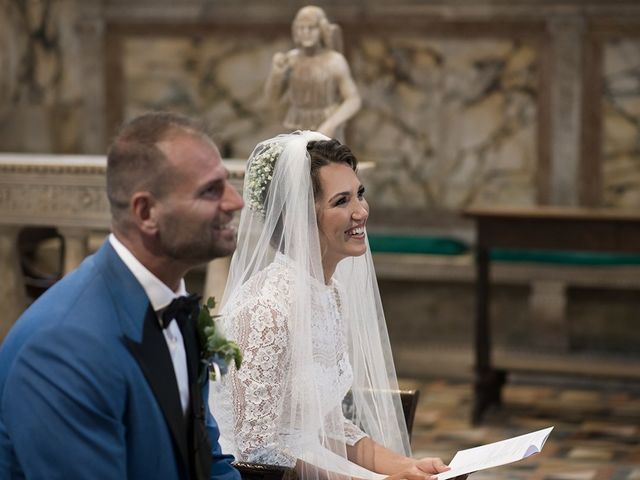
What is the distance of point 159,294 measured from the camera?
2531 millimetres

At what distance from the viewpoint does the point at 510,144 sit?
31.5ft

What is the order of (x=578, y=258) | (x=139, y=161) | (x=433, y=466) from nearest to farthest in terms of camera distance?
1. (x=139, y=161)
2. (x=433, y=466)
3. (x=578, y=258)

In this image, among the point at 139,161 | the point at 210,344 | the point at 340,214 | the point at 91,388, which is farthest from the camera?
the point at 340,214

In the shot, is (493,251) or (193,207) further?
(493,251)

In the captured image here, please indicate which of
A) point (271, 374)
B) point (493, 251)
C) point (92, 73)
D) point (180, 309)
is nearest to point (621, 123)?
point (493, 251)

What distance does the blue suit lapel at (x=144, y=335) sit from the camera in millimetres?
2467

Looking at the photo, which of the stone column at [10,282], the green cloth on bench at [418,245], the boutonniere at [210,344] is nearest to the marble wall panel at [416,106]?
the green cloth on bench at [418,245]

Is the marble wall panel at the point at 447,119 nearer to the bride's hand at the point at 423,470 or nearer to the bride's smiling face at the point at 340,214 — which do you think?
the bride's smiling face at the point at 340,214

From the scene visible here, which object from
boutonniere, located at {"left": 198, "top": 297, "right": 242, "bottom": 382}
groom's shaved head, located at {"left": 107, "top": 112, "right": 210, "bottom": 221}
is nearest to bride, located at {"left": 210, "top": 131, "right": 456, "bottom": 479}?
boutonniere, located at {"left": 198, "top": 297, "right": 242, "bottom": 382}

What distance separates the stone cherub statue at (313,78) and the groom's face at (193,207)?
478 cm

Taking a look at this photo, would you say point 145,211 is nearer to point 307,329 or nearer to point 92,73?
point 307,329

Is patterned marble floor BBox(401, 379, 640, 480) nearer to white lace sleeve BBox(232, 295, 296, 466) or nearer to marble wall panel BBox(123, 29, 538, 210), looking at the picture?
marble wall panel BBox(123, 29, 538, 210)

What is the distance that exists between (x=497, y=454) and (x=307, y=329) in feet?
2.21

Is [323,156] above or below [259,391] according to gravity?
above
